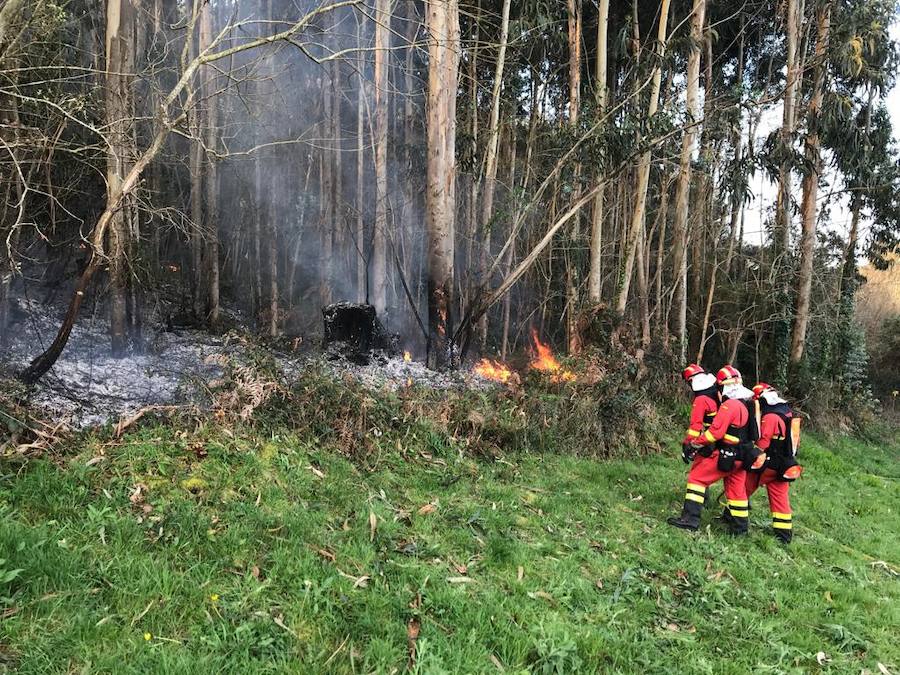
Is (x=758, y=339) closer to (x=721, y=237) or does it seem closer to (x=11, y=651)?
(x=721, y=237)

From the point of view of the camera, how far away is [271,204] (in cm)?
1992

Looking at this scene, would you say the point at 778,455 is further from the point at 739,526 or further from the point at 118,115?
the point at 118,115

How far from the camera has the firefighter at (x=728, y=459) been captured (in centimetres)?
586

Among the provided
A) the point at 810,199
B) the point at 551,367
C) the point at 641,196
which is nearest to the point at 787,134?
the point at 810,199

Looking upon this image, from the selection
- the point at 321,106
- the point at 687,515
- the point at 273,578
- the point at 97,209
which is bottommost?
the point at 687,515

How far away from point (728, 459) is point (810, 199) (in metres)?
13.2

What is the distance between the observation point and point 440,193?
949 cm

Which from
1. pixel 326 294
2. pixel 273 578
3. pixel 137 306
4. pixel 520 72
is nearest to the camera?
pixel 273 578

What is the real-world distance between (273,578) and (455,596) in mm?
1169

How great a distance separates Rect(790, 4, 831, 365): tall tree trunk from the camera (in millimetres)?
14422

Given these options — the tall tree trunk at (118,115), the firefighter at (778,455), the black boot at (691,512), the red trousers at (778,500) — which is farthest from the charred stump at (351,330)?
the red trousers at (778,500)

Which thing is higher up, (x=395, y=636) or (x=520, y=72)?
(x=520, y=72)

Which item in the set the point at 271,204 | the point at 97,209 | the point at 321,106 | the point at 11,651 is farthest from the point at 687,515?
the point at 271,204

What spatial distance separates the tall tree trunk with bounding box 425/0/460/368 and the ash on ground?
76cm
